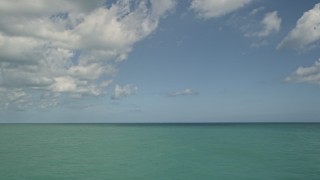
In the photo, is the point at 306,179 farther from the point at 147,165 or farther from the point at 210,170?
the point at 147,165

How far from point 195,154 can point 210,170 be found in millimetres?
13442

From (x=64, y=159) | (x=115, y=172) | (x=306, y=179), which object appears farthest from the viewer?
(x=64, y=159)

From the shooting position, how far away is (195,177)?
31.4 m

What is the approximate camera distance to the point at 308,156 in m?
45.3

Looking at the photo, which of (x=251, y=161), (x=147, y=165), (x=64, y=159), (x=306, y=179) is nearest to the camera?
(x=306, y=179)

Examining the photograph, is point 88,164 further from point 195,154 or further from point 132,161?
point 195,154

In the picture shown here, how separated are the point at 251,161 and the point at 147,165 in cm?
1317

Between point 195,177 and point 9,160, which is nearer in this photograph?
point 195,177

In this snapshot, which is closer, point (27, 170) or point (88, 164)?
point (27, 170)

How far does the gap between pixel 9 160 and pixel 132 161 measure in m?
16.3

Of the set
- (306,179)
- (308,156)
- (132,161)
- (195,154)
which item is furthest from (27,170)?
(308,156)

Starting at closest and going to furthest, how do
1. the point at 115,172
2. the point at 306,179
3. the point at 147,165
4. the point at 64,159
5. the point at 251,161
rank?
the point at 306,179 < the point at 115,172 < the point at 147,165 < the point at 251,161 < the point at 64,159

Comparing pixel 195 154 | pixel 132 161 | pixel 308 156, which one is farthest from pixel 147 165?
pixel 308 156

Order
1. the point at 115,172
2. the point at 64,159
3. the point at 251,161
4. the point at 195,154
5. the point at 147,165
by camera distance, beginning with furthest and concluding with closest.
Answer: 1. the point at 195,154
2. the point at 64,159
3. the point at 251,161
4. the point at 147,165
5. the point at 115,172
